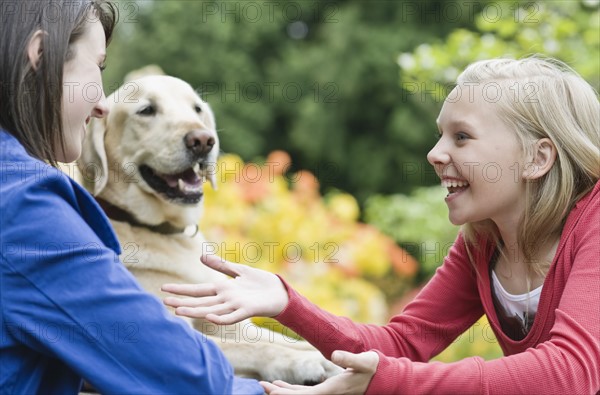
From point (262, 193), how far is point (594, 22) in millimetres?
2938

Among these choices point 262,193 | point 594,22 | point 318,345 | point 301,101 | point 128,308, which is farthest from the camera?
point 301,101

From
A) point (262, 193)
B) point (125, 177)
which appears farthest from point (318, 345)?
point (262, 193)

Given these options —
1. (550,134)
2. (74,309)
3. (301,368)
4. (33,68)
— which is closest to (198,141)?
(301,368)

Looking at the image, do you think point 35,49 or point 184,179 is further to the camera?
point 184,179

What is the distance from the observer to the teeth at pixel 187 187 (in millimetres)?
3287

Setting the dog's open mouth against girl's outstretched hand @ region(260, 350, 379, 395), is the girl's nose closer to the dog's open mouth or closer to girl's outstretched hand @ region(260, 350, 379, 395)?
girl's outstretched hand @ region(260, 350, 379, 395)

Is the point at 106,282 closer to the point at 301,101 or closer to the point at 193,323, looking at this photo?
the point at 193,323

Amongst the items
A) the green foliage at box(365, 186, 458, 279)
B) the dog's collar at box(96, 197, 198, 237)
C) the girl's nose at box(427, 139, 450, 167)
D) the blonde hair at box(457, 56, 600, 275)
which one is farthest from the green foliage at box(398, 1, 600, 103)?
the girl's nose at box(427, 139, 450, 167)

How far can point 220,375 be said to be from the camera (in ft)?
4.92

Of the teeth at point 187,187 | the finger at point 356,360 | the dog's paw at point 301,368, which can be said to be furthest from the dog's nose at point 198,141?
the finger at point 356,360

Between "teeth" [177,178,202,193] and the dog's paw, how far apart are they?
3.24 feet

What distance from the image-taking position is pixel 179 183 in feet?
11.0

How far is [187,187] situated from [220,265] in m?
1.47

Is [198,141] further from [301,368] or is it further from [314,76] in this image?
[314,76]
